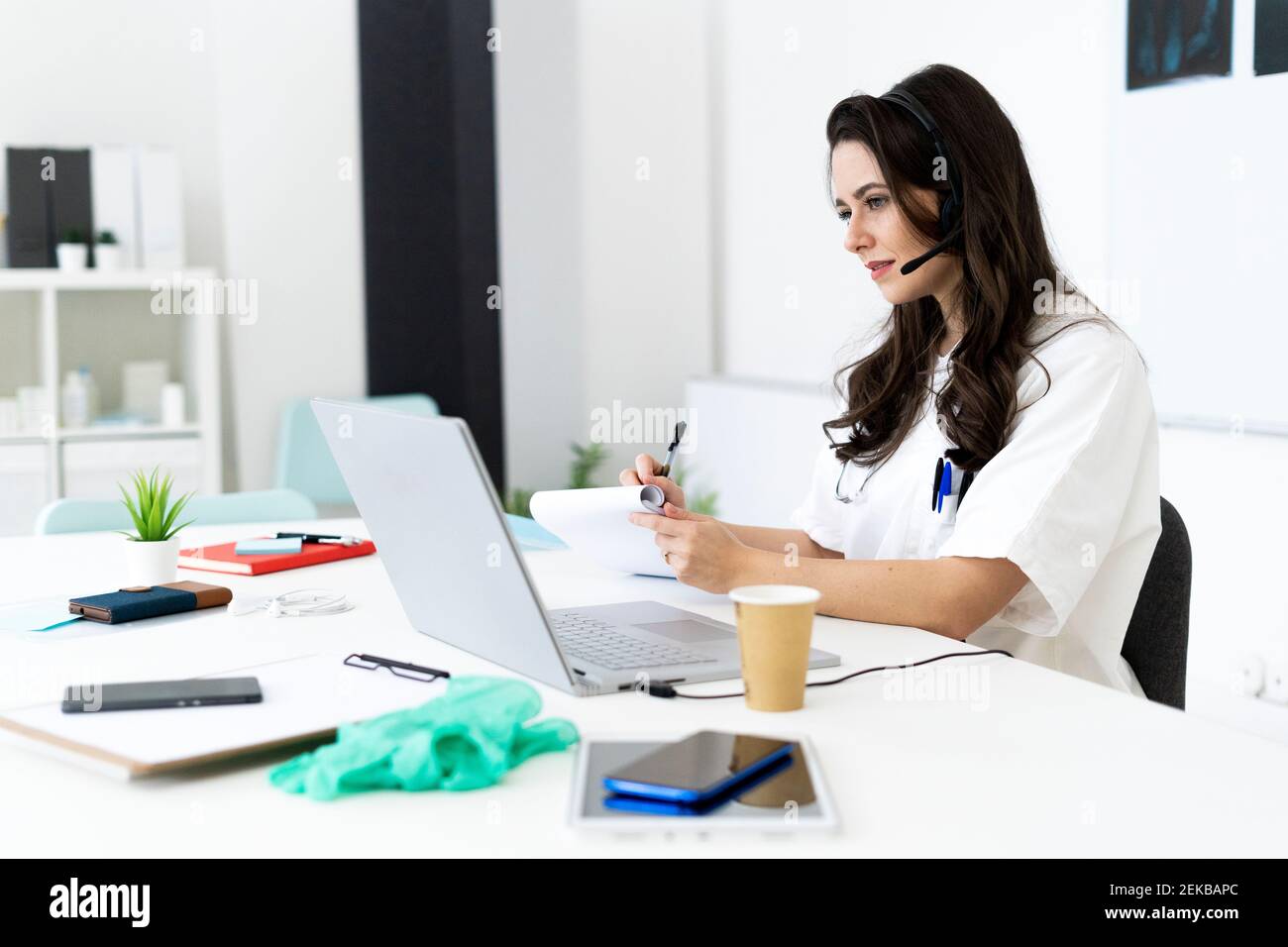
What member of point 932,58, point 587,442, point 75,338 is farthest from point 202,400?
point 932,58

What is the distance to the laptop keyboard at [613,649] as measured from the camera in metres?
1.30

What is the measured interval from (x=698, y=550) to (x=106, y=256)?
122 inches

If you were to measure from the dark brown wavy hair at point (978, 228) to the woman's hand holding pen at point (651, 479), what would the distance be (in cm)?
37

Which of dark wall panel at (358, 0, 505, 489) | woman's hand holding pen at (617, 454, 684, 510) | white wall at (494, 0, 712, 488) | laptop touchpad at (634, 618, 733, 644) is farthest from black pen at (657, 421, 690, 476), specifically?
white wall at (494, 0, 712, 488)

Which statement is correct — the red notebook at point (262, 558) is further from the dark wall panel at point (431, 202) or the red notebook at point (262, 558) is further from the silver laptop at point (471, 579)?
the dark wall panel at point (431, 202)

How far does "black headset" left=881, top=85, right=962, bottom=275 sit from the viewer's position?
1.74 m

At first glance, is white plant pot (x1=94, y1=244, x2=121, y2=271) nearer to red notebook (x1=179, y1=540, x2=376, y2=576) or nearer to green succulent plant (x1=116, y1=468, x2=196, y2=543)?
red notebook (x1=179, y1=540, x2=376, y2=576)

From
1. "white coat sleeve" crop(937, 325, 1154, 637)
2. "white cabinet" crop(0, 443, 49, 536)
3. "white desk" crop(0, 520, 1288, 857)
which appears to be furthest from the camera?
"white cabinet" crop(0, 443, 49, 536)

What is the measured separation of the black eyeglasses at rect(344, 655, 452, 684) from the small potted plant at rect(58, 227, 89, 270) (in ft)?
10.3

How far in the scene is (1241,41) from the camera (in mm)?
2613

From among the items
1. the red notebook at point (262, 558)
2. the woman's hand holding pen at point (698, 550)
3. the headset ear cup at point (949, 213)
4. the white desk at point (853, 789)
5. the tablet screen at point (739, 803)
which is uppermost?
the headset ear cup at point (949, 213)

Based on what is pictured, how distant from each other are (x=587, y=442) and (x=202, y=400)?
1.40 meters

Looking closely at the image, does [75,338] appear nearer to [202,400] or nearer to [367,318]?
[202,400]

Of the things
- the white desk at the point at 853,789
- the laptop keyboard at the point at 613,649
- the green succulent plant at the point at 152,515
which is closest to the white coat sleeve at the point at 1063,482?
the white desk at the point at 853,789
